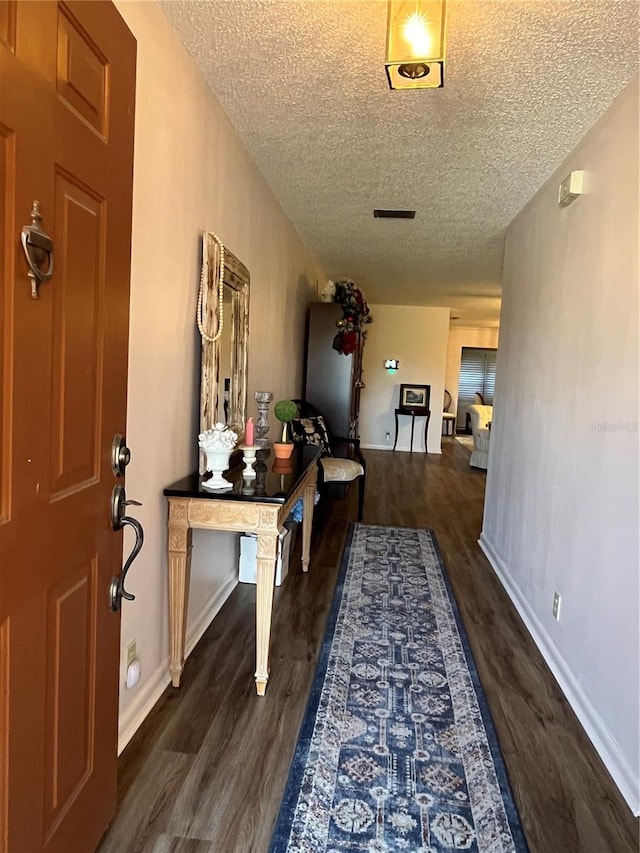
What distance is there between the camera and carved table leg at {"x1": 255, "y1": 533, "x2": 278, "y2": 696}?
2094 mm

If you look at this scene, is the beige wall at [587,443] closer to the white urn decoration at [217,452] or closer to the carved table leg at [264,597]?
the carved table leg at [264,597]

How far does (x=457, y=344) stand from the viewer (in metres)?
11.6

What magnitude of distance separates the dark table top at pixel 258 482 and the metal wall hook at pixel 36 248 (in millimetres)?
1199

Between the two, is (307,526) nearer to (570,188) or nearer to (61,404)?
(570,188)

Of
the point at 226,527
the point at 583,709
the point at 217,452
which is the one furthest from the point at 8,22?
the point at 583,709

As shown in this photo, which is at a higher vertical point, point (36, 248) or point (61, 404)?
point (36, 248)

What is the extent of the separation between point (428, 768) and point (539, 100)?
2540mm

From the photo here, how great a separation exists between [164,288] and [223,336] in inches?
26.4

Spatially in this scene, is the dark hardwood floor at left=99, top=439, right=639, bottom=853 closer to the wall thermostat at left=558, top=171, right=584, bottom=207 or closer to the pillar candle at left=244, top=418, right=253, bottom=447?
the pillar candle at left=244, top=418, right=253, bottom=447

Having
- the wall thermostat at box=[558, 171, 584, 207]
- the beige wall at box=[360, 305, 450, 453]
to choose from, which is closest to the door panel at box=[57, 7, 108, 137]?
the wall thermostat at box=[558, 171, 584, 207]

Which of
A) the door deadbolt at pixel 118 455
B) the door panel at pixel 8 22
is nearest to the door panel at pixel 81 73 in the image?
the door panel at pixel 8 22

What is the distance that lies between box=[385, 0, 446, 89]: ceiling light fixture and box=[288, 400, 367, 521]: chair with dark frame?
279 centimetres

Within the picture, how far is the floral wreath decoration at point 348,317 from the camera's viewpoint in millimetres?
5363

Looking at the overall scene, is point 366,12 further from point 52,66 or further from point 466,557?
point 466,557
